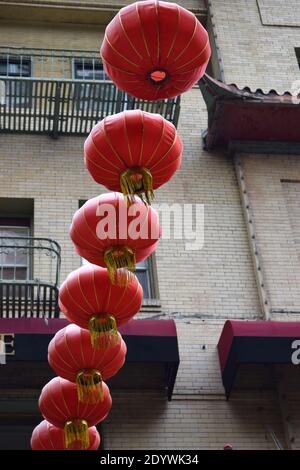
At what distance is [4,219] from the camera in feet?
47.5

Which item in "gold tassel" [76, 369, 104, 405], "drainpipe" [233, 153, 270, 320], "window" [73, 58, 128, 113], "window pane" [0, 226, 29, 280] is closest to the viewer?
"gold tassel" [76, 369, 104, 405]

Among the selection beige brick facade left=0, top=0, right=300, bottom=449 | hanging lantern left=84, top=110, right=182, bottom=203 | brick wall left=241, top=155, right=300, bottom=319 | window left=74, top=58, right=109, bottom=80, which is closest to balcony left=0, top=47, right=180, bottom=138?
beige brick facade left=0, top=0, right=300, bottom=449

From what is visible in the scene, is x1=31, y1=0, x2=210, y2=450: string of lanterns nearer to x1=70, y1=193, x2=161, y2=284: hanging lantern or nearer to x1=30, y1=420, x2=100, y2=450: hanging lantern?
x1=70, y1=193, x2=161, y2=284: hanging lantern

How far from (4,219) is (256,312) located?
4823mm

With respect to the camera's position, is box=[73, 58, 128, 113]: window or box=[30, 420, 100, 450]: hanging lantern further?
box=[73, 58, 128, 113]: window

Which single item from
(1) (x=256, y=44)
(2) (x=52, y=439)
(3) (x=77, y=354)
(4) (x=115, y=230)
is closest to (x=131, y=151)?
(4) (x=115, y=230)

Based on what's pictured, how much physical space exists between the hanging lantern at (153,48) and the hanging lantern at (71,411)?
11.4 feet

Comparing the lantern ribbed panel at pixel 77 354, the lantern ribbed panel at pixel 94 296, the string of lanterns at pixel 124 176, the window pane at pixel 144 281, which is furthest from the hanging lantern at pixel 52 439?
the window pane at pixel 144 281

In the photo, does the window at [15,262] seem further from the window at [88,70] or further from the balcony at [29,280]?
the window at [88,70]

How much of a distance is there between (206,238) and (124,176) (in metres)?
5.82

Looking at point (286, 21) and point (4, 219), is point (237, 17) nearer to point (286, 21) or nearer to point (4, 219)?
point (286, 21)

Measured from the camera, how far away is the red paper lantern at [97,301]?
8.64 meters

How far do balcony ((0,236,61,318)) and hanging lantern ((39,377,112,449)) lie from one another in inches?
94.1

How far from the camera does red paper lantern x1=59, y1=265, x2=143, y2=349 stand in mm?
8641
